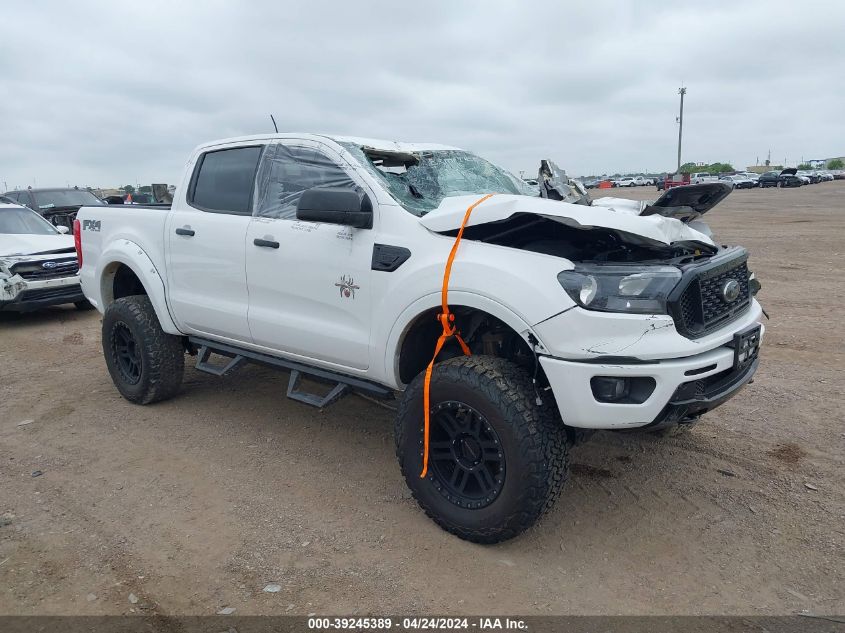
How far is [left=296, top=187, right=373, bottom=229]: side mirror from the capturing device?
11.5ft

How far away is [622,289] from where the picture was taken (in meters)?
2.92

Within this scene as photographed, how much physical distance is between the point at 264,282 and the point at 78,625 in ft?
6.89

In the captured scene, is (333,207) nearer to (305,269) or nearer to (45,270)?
(305,269)

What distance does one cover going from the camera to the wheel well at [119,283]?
5637 mm

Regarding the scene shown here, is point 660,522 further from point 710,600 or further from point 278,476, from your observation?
point 278,476

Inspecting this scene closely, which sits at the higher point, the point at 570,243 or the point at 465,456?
the point at 570,243

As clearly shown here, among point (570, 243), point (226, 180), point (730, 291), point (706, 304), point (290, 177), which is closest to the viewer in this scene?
point (706, 304)

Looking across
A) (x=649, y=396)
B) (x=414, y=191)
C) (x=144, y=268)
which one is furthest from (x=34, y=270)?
(x=649, y=396)

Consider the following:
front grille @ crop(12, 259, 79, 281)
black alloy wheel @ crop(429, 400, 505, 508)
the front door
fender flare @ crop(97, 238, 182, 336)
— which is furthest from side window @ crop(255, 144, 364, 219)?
front grille @ crop(12, 259, 79, 281)

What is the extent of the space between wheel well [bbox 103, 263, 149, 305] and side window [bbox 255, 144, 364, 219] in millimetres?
1907

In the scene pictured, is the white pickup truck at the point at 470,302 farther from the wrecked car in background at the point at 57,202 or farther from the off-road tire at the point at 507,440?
the wrecked car in background at the point at 57,202

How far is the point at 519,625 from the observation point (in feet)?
9.07

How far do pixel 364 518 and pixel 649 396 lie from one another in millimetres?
1669

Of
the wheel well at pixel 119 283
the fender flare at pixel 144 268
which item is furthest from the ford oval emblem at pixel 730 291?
the wheel well at pixel 119 283
